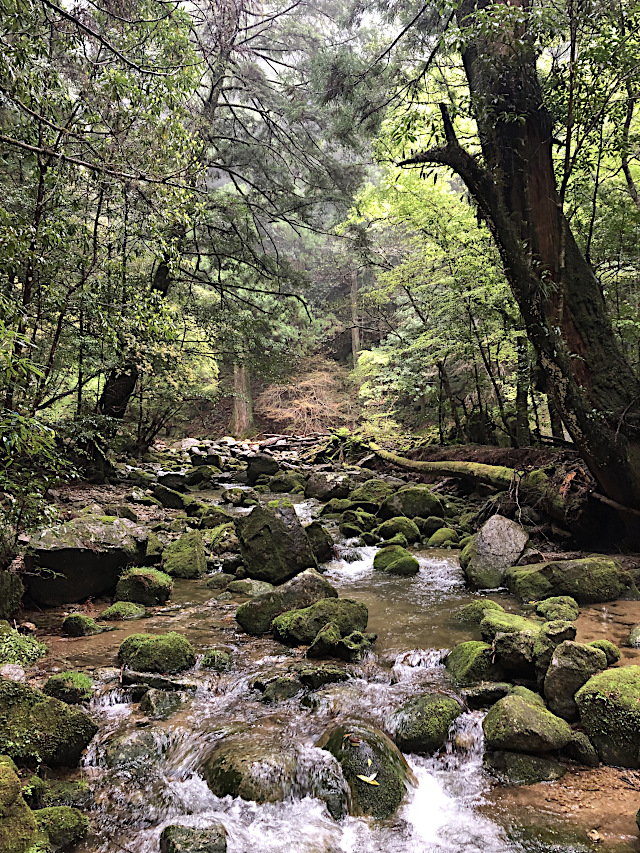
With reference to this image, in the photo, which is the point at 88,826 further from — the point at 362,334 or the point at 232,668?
the point at 362,334

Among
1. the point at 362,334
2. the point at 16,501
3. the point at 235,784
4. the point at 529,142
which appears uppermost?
the point at 362,334

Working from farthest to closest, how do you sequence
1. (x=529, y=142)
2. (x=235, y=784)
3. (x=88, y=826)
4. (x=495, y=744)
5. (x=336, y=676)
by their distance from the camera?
(x=529, y=142), (x=336, y=676), (x=495, y=744), (x=235, y=784), (x=88, y=826)

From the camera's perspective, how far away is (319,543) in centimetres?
766

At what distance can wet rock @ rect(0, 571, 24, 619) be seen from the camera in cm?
443

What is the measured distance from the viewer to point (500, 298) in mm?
9125

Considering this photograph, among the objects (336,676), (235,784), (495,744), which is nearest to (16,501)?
(235,784)

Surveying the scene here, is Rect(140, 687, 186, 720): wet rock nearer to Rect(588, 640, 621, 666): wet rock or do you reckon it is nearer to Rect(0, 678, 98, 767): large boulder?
Rect(0, 678, 98, 767): large boulder

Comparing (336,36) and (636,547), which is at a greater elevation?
(336,36)

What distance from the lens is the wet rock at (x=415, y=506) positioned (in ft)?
31.0

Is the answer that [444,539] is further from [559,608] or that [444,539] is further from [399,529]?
[559,608]

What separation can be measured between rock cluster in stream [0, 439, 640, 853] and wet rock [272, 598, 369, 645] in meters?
0.01

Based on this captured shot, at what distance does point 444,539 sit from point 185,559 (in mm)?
4368

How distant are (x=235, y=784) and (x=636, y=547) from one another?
5.69 meters

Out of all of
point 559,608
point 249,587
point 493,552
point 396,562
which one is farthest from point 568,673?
point 249,587
